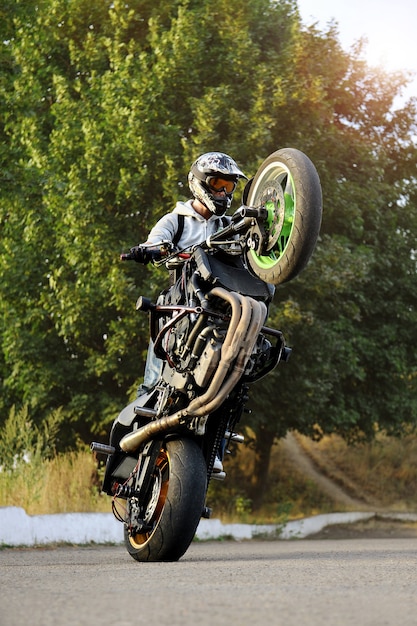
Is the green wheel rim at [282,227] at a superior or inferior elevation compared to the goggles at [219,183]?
inferior

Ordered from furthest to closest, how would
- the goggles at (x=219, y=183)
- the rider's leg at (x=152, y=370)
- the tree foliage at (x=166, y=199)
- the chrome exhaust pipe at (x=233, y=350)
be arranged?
the tree foliage at (x=166, y=199) → the goggles at (x=219, y=183) → the rider's leg at (x=152, y=370) → the chrome exhaust pipe at (x=233, y=350)

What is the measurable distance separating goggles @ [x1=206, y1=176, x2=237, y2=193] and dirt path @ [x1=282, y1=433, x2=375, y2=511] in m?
23.9

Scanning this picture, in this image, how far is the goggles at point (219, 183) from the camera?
8.45m

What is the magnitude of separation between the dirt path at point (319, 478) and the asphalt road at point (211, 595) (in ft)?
83.8

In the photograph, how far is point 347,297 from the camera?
82.7 feet

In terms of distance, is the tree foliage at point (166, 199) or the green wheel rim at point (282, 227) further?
the tree foliage at point (166, 199)

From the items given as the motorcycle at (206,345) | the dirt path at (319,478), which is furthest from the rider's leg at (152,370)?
the dirt path at (319,478)

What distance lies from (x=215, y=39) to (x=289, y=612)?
1966cm

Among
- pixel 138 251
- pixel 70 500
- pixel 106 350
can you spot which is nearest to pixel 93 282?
pixel 106 350

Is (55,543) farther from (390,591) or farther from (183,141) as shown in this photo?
(183,141)

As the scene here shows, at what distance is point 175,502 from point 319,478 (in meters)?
30.0

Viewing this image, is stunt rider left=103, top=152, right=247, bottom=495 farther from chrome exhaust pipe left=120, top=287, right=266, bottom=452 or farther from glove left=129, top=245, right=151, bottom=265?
chrome exhaust pipe left=120, top=287, right=266, bottom=452

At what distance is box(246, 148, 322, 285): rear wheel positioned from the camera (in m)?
7.37

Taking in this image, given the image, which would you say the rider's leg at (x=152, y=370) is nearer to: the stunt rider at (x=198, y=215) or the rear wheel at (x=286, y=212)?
the stunt rider at (x=198, y=215)
